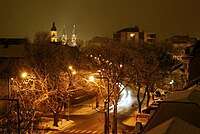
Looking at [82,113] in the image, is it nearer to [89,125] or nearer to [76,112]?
[76,112]

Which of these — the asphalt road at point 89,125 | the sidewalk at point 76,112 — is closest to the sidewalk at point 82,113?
the sidewalk at point 76,112

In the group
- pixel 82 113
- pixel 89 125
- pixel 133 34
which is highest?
pixel 133 34

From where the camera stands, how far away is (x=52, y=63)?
39.8 m

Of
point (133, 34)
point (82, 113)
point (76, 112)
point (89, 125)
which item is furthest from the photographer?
point (133, 34)

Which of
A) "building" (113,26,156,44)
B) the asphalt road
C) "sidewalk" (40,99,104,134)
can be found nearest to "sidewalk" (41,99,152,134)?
"sidewalk" (40,99,104,134)

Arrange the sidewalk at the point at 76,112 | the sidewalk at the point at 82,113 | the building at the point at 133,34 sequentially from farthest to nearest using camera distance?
1. the building at the point at 133,34
2. the sidewalk at the point at 82,113
3. the sidewalk at the point at 76,112

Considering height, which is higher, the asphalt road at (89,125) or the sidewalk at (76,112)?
the sidewalk at (76,112)

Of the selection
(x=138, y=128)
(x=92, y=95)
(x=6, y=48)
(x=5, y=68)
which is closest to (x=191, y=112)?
(x=138, y=128)

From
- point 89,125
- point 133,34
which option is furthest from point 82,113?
point 133,34

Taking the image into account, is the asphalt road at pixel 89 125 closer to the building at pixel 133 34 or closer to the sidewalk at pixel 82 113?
the sidewalk at pixel 82 113

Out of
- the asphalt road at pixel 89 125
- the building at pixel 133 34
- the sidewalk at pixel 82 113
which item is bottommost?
the asphalt road at pixel 89 125

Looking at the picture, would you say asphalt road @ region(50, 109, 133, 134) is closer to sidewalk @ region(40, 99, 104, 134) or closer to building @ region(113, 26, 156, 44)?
sidewalk @ region(40, 99, 104, 134)

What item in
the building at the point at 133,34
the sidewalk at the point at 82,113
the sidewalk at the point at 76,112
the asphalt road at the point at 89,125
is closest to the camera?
the asphalt road at the point at 89,125

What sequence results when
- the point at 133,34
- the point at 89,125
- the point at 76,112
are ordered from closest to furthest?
the point at 89,125, the point at 76,112, the point at 133,34
